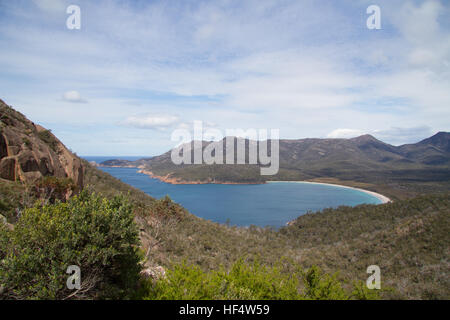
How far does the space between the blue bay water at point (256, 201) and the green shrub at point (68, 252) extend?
188ft

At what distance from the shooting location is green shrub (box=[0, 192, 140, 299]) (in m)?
5.23

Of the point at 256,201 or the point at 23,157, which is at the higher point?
the point at 23,157

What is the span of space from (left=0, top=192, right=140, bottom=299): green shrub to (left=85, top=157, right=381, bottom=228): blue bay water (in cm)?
5741

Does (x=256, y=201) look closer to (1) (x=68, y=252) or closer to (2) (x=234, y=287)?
(2) (x=234, y=287)

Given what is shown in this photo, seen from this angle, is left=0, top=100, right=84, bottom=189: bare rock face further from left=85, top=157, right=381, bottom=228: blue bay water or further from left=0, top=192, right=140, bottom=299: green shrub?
left=85, top=157, right=381, bottom=228: blue bay water

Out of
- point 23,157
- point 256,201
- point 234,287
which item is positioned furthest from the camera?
point 256,201

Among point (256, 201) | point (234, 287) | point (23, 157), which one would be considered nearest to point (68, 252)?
point (234, 287)

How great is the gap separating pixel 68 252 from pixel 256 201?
10087 centimetres

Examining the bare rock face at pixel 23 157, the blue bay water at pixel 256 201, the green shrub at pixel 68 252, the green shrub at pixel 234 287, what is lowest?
the blue bay water at pixel 256 201

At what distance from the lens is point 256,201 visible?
103 meters

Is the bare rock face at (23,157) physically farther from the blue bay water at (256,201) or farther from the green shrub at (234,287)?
the blue bay water at (256,201)

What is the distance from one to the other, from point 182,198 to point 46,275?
9864 cm

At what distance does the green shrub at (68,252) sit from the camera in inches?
206

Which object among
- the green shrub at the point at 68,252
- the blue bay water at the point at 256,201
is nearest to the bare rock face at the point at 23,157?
the green shrub at the point at 68,252
